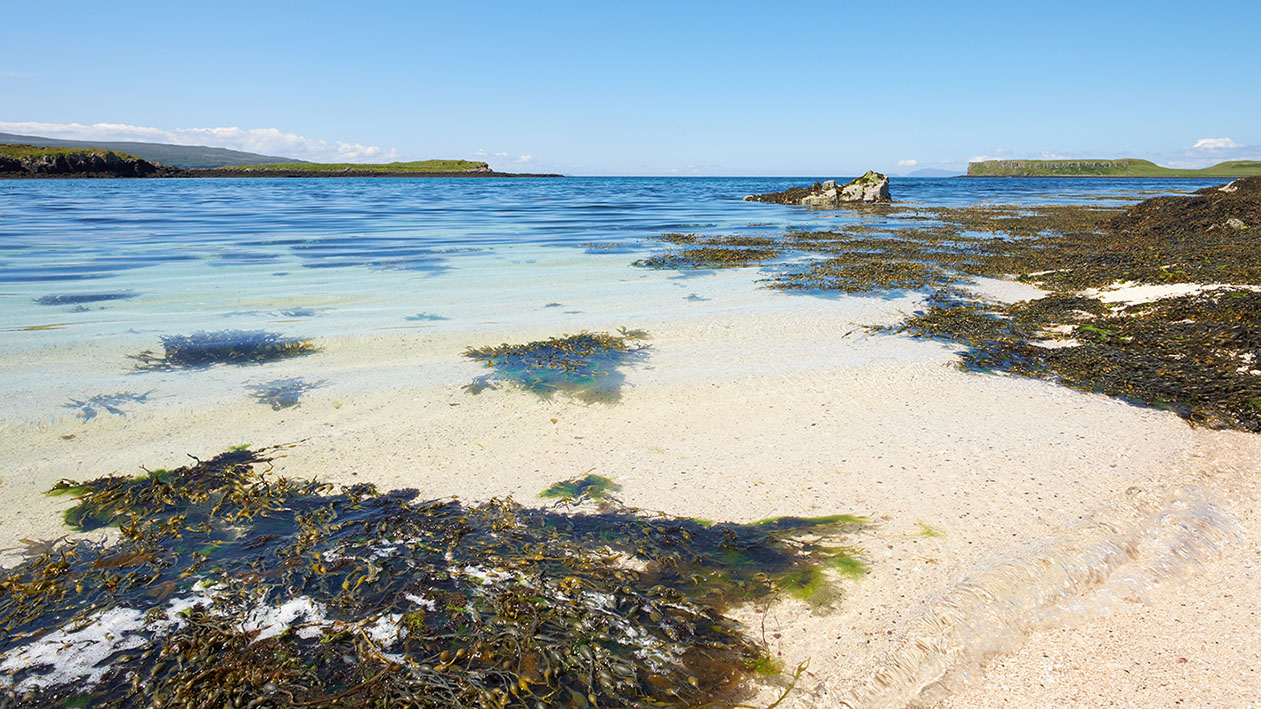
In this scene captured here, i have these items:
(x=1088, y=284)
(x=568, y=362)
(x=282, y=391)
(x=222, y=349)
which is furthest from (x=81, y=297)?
(x=1088, y=284)

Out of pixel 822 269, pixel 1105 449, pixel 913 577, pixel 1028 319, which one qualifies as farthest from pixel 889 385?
pixel 822 269

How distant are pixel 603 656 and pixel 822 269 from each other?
11.7m

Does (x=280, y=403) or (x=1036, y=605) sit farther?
(x=280, y=403)

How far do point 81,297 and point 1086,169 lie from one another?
18968cm

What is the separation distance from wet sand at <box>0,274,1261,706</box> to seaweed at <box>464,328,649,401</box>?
0.24 metres

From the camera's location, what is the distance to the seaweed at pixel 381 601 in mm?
2613

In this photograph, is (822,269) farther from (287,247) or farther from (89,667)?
(287,247)

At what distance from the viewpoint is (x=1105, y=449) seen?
471 cm

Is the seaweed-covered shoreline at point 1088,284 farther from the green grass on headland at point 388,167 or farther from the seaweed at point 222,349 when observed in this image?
the green grass on headland at point 388,167

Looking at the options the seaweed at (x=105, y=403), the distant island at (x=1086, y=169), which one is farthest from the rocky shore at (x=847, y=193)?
the distant island at (x=1086, y=169)

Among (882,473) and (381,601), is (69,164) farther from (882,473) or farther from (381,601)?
(882,473)

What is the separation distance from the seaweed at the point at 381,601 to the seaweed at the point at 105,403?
1.72 meters

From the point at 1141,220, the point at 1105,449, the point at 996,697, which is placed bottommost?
the point at 996,697

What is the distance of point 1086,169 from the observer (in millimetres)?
145875
